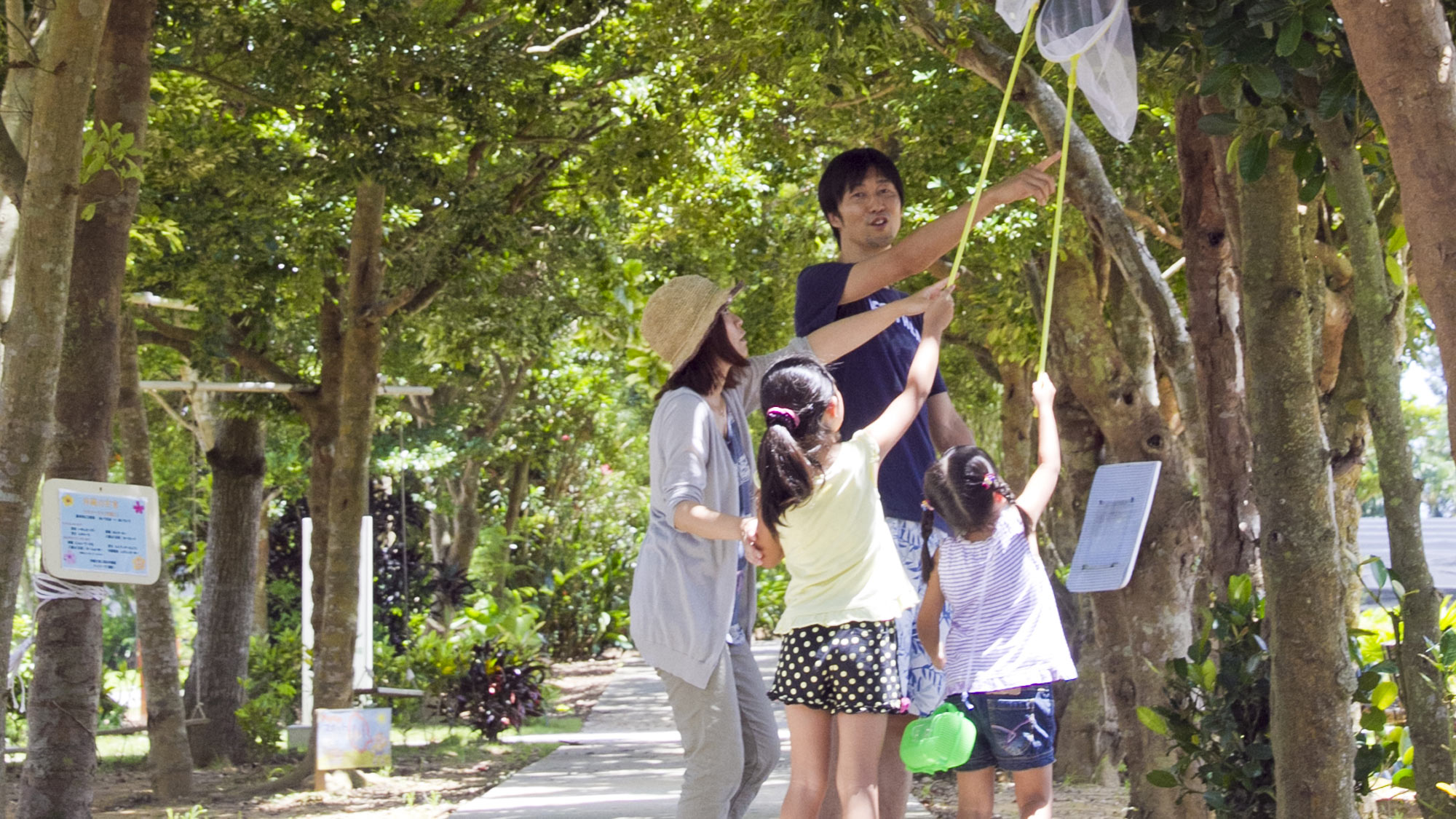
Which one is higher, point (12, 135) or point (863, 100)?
point (863, 100)

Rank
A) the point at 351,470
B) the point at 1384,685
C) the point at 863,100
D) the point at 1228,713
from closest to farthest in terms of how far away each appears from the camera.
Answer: the point at 1384,685 < the point at 1228,713 < the point at 863,100 < the point at 351,470

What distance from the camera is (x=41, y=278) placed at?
4.32 metres

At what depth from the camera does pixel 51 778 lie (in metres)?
5.48

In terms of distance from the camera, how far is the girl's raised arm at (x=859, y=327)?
3637 mm

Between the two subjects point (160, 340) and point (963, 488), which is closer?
point (963, 488)

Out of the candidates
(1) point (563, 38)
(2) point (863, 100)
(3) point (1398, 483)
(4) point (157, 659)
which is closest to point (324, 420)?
(4) point (157, 659)

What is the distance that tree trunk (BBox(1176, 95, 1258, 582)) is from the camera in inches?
199

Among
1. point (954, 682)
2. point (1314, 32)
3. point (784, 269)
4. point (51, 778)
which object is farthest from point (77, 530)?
point (784, 269)

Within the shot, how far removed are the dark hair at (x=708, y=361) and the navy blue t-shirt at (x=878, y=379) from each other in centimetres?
32

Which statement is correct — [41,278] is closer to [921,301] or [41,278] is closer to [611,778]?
[921,301]

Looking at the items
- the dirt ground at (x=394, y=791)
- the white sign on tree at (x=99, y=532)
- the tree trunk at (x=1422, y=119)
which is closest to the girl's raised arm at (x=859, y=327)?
the tree trunk at (x=1422, y=119)

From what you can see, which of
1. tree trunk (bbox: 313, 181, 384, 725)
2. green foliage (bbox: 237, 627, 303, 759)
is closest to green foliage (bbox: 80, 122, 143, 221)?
tree trunk (bbox: 313, 181, 384, 725)

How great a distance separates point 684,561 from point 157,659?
6.94 meters

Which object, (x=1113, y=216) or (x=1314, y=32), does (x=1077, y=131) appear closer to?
(x=1113, y=216)
